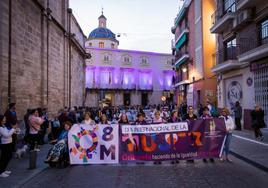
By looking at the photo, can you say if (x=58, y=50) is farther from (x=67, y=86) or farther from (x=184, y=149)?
(x=184, y=149)

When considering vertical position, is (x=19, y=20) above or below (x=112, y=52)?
below

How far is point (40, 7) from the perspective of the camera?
15.7 m

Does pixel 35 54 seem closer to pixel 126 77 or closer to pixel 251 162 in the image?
pixel 251 162

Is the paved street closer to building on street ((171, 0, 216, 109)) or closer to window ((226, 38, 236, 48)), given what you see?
window ((226, 38, 236, 48))

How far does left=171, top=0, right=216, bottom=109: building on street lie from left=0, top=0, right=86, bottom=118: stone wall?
13601 mm

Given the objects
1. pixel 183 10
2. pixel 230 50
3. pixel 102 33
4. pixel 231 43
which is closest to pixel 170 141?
pixel 230 50

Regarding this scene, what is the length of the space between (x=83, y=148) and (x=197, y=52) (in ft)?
83.6

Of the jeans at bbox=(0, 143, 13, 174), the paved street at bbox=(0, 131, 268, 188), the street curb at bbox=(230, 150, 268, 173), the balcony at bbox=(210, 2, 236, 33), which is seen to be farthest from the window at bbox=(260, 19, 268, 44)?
the jeans at bbox=(0, 143, 13, 174)

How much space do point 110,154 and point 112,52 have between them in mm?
57430

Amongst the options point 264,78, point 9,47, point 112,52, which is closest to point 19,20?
point 9,47

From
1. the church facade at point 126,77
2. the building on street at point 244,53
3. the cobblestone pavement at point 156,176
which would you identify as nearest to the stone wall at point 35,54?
the cobblestone pavement at point 156,176

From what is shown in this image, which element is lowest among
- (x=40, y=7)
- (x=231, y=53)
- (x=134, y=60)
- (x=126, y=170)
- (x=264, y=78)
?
(x=126, y=170)

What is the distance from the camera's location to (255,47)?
16.4 m

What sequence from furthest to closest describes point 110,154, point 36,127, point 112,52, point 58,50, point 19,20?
point 112,52, point 58,50, point 19,20, point 36,127, point 110,154
